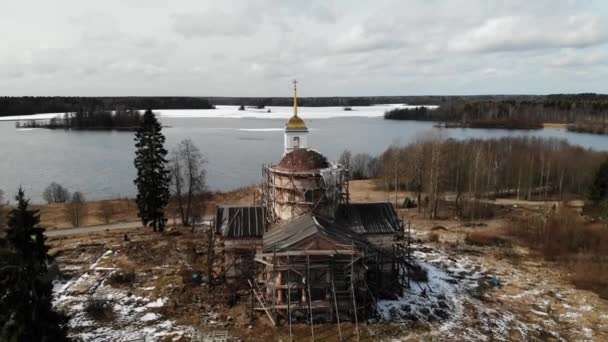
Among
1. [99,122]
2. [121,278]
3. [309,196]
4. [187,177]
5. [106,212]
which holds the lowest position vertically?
[121,278]

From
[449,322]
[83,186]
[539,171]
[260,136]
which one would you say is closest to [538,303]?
[449,322]

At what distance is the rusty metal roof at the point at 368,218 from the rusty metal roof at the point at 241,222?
382 centimetres

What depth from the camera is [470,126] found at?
113 m

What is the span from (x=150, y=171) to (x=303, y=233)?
16.3 metres

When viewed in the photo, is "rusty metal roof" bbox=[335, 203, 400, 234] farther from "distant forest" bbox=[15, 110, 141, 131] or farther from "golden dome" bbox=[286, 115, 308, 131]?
"distant forest" bbox=[15, 110, 141, 131]

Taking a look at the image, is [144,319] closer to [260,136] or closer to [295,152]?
[295,152]

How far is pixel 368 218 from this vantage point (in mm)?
22656

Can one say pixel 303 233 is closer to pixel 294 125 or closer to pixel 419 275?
pixel 294 125

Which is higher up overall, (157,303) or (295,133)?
(295,133)

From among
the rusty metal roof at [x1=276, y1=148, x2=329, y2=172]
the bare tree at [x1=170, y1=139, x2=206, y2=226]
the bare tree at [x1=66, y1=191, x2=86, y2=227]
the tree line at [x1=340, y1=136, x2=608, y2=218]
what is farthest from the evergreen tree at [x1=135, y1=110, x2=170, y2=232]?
the tree line at [x1=340, y1=136, x2=608, y2=218]

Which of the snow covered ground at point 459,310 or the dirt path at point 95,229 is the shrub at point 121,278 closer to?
the dirt path at point 95,229

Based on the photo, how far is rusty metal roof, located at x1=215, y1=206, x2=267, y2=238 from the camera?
21.6 meters

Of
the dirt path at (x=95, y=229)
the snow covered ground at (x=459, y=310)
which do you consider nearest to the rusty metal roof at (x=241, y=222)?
the snow covered ground at (x=459, y=310)

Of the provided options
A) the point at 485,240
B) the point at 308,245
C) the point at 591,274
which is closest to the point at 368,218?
the point at 308,245
